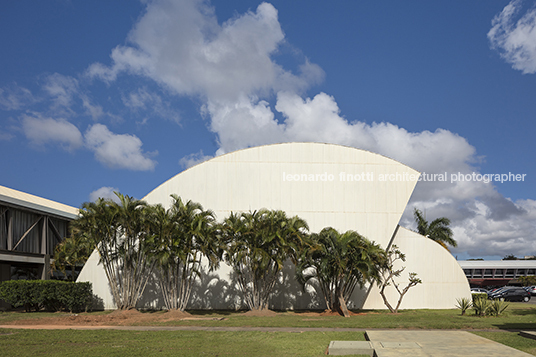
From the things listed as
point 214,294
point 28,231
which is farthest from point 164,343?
point 28,231

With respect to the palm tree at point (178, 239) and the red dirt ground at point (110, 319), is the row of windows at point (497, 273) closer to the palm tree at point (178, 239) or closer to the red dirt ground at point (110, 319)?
the red dirt ground at point (110, 319)

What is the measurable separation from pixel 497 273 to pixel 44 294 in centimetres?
7053

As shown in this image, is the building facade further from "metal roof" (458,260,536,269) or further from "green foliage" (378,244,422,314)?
"metal roof" (458,260,536,269)

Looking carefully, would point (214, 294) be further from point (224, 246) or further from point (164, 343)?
point (164, 343)

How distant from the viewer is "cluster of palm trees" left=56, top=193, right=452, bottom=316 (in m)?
22.7

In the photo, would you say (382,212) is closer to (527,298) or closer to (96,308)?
(96,308)

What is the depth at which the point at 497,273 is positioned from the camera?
70.7m

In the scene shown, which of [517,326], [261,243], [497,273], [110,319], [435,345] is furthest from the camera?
[497,273]

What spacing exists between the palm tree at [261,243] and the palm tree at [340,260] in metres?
0.99

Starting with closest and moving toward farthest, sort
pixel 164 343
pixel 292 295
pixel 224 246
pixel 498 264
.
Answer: pixel 164 343 < pixel 224 246 < pixel 292 295 < pixel 498 264

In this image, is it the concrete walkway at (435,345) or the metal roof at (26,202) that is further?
the metal roof at (26,202)

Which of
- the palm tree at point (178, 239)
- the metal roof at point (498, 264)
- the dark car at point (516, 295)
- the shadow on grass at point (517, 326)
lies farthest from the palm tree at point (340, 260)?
the metal roof at point (498, 264)

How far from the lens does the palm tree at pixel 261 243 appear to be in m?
22.6

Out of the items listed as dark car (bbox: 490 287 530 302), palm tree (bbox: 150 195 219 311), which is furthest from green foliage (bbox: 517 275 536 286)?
palm tree (bbox: 150 195 219 311)
